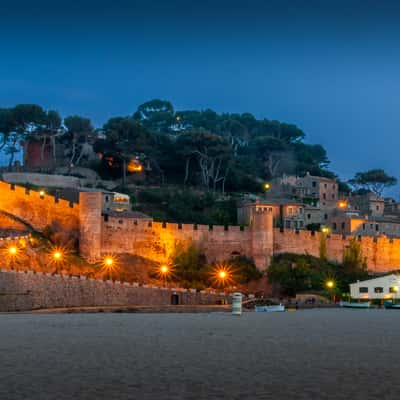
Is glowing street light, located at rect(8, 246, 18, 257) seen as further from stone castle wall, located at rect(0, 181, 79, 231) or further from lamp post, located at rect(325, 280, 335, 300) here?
lamp post, located at rect(325, 280, 335, 300)

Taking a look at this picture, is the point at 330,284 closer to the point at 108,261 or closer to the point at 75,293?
the point at 108,261

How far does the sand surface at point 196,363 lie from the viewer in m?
9.44

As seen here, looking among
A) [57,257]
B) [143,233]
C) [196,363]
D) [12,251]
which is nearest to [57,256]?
[57,257]

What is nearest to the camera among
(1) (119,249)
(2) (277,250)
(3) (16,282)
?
(3) (16,282)

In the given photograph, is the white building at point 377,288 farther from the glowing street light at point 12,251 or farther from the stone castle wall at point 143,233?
the glowing street light at point 12,251

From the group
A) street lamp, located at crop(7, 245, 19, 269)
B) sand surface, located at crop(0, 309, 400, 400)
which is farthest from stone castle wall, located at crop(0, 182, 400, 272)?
sand surface, located at crop(0, 309, 400, 400)

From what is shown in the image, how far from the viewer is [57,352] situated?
45.0ft

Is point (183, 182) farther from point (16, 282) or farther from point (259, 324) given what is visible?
point (259, 324)

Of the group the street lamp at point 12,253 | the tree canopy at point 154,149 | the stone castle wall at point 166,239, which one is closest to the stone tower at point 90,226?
the stone castle wall at point 166,239

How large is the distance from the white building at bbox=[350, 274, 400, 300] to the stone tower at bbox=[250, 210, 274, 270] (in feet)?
17.2

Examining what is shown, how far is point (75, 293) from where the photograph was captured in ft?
107

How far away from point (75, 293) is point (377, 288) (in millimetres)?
18204

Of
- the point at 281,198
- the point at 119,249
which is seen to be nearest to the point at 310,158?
the point at 281,198

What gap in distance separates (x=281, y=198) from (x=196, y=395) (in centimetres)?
5266
